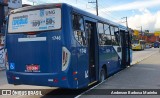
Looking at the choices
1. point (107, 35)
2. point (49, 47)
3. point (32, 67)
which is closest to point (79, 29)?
point (49, 47)

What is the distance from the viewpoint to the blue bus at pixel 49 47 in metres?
9.68

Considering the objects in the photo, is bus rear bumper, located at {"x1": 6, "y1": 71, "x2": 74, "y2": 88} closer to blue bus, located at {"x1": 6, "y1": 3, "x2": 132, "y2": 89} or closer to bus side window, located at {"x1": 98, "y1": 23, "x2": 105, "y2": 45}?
blue bus, located at {"x1": 6, "y1": 3, "x2": 132, "y2": 89}

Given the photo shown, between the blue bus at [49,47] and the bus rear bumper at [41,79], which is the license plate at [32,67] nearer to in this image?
the blue bus at [49,47]

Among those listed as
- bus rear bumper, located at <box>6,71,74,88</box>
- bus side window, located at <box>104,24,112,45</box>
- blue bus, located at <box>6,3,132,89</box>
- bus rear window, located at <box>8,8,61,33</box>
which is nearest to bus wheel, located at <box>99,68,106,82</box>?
bus side window, located at <box>104,24,112,45</box>

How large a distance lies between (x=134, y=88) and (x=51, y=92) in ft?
10.4

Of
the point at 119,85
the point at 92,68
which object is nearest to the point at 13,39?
the point at 92,68

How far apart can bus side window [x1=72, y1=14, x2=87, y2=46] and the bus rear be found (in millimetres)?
692

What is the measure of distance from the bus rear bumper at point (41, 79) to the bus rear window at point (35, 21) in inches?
58.3

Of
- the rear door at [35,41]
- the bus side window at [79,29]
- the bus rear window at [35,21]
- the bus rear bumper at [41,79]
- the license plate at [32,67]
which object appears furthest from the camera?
the bus side window at [79,29]

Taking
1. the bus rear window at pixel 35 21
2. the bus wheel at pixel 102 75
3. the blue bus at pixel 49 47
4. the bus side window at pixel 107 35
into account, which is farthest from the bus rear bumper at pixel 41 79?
Answer: the bus side window at pixel 107 35

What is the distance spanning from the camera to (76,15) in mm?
10539

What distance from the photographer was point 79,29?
1068cm

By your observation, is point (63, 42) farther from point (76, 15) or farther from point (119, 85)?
point (119, 85)

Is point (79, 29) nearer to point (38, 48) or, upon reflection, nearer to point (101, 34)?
point (38, 48)
